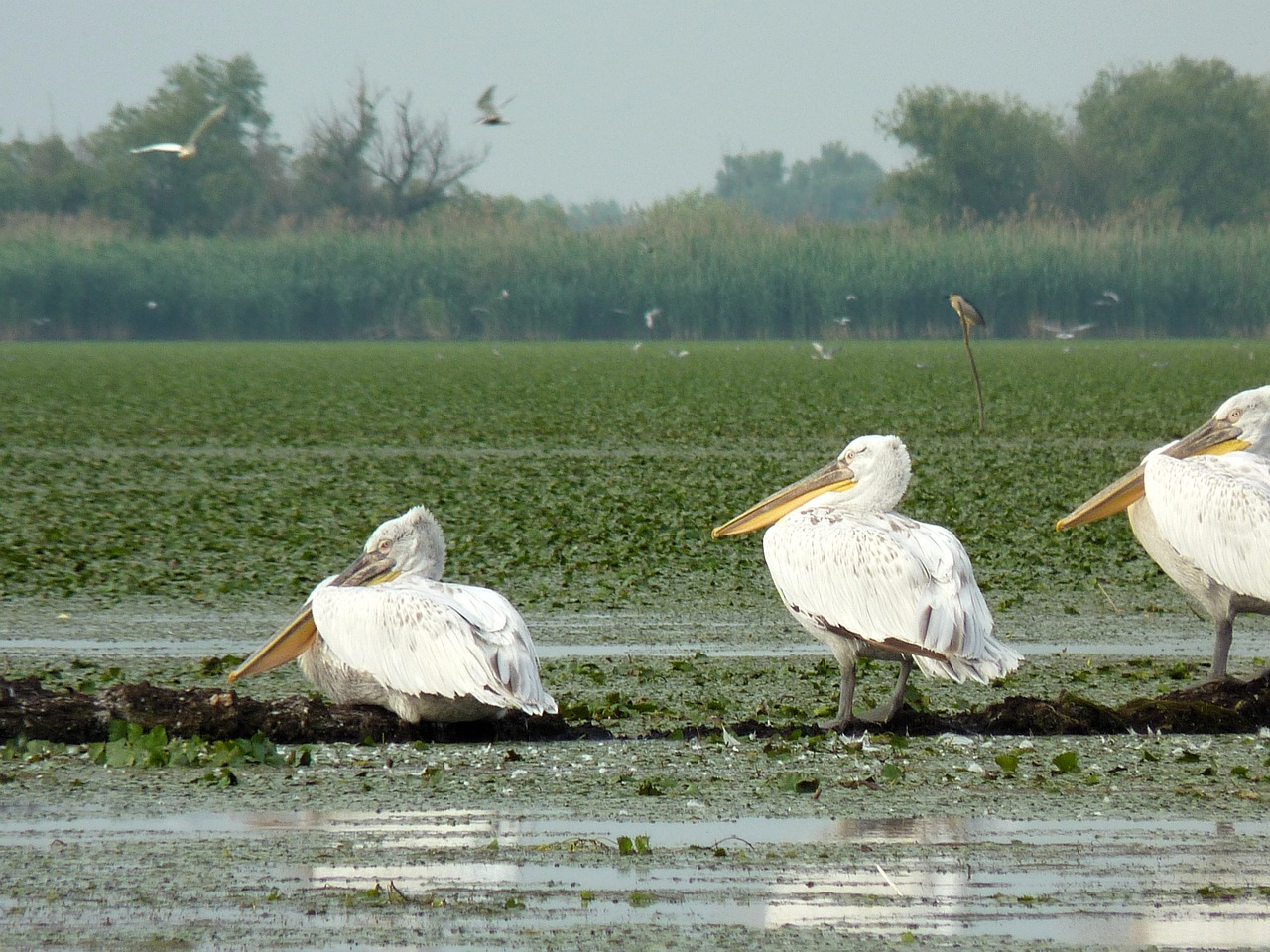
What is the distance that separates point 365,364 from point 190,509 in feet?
65.8

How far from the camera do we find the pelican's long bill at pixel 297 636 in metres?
5.26

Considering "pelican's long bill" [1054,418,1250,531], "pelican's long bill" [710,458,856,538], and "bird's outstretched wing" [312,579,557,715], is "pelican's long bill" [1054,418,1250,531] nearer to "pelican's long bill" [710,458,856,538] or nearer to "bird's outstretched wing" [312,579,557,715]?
"pelican's long bill" [710,458,856,538]

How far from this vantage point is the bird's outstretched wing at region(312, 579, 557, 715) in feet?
15.5

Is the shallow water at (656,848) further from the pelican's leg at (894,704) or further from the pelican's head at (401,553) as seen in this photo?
the pelican's head at (401,553)

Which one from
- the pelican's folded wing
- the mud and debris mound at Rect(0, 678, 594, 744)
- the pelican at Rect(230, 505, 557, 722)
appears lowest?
the mud and debris mound at Rect(0, 678, 594, 744)

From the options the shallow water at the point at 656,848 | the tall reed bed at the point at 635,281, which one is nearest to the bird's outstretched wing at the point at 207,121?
the shallow water at the point at 656,848

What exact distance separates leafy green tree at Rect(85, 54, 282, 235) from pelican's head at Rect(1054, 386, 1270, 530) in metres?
54.0

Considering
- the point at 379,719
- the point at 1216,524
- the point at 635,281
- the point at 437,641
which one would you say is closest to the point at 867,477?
the point at 1216,524

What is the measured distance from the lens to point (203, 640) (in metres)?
6.63

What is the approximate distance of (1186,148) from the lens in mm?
62031

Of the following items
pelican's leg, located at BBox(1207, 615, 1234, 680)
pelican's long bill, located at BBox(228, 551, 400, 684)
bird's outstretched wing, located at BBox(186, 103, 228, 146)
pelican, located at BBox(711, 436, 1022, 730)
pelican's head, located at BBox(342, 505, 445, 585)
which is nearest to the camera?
pelican, located at BBox(711, 436, 1022, 730)

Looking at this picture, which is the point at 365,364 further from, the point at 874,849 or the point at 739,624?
the point at 874,849

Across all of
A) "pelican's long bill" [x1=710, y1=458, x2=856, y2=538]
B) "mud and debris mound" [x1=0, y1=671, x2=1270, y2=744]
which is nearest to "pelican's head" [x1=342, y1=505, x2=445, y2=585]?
"mud and debris mound" [x1=0, y1=671, x2=1270, y2=744]

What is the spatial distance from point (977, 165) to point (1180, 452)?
5841 cm
